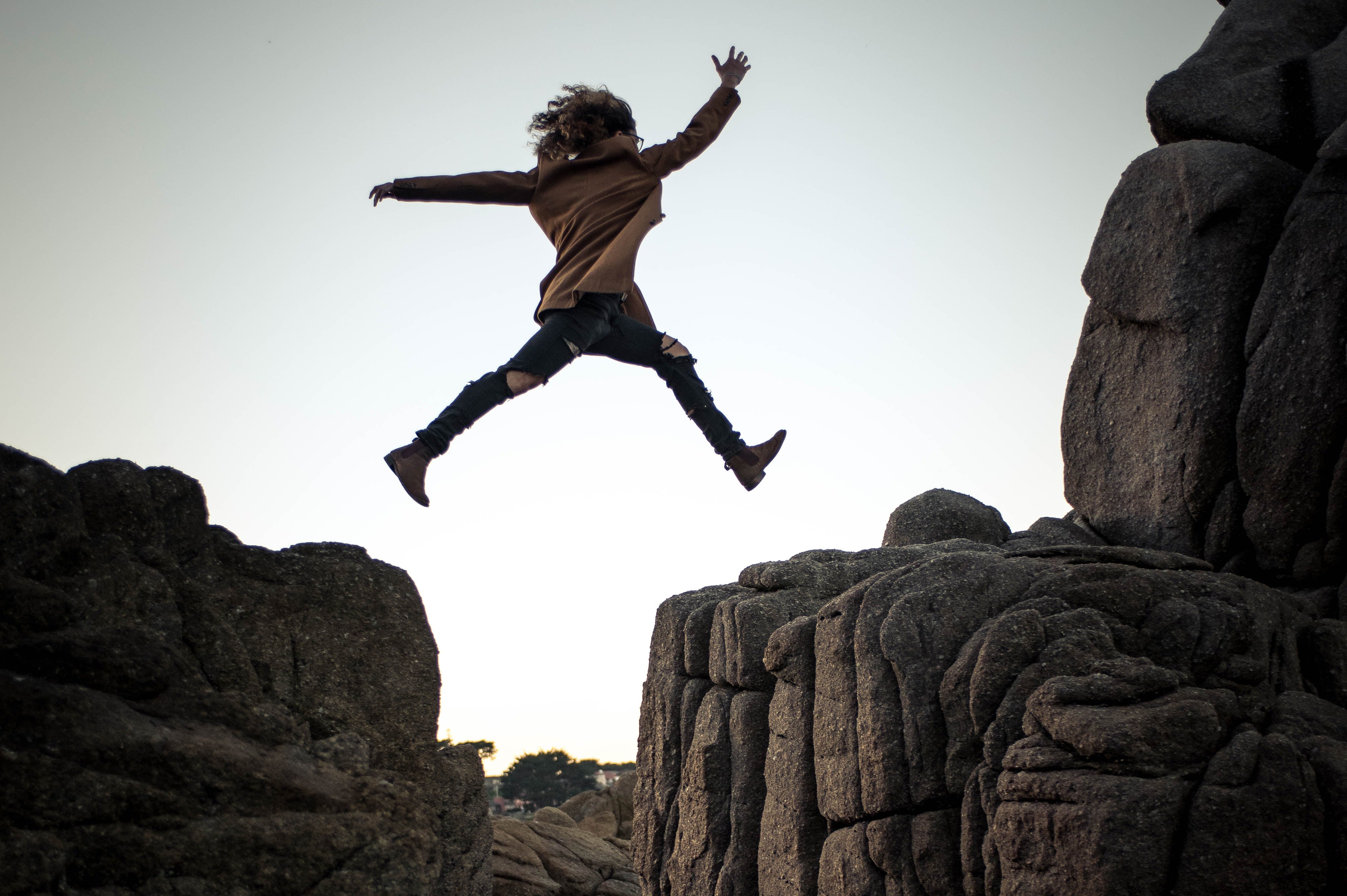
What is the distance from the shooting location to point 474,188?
7.83m

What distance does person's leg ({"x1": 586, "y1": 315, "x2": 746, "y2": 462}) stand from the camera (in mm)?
7898

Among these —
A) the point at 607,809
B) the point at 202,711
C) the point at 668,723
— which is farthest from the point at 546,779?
the point at 202,711

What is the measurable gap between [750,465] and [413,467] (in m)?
2.49

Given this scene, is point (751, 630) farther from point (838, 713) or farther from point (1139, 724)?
point (1139, 724)

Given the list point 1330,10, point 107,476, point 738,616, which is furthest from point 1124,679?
point 1330,10

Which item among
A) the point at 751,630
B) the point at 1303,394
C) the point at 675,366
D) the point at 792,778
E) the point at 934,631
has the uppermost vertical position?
the point at 1303,394

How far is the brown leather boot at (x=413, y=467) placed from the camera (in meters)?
6.74

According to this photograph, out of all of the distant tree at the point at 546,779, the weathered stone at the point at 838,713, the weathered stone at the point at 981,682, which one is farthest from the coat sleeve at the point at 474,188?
the distant tree at the point at 546,779

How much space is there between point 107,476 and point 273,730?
139 cm

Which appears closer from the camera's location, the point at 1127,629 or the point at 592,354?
the point at 1127,629

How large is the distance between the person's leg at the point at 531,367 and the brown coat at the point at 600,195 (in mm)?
169

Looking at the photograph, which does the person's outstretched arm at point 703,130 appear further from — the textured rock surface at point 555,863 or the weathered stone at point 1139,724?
the textured rock surface at point 555,863

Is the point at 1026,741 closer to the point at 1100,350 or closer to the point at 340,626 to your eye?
the point at 340,626

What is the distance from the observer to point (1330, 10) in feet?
40.0
